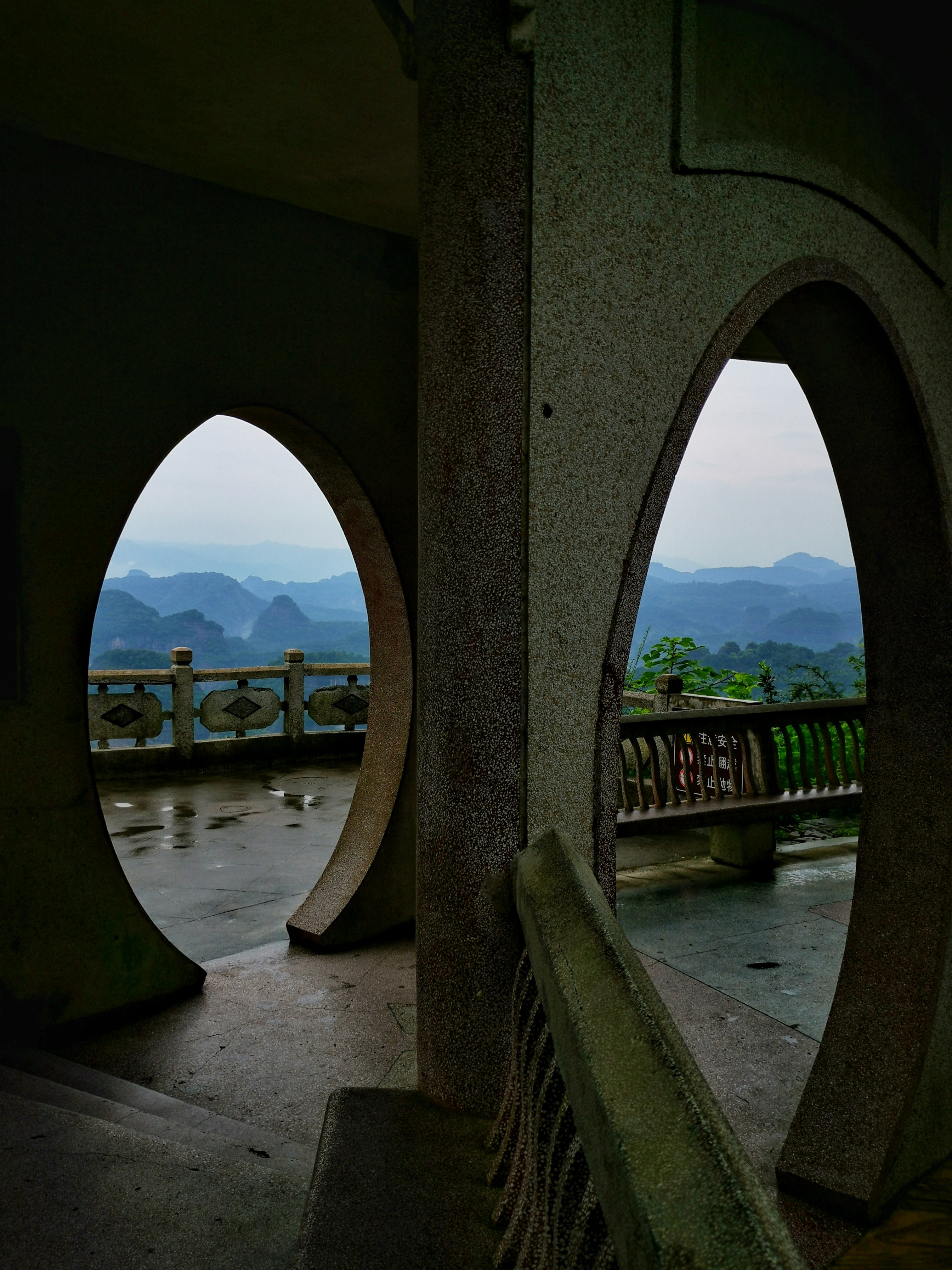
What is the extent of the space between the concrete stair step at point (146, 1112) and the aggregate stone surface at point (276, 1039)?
0.13 m

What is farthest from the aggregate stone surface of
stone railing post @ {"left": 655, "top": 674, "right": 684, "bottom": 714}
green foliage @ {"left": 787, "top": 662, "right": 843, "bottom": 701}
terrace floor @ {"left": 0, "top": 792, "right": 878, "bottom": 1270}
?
green foliage @ {"left": 787, "top": 662, "right": 843, "bottom": 701}

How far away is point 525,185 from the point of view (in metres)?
1.83

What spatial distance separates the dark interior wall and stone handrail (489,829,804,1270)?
2.51 meters

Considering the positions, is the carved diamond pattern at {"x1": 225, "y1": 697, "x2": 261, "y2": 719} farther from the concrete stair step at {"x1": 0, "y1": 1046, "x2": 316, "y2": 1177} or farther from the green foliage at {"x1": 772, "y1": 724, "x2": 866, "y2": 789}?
the concrete stair step at {"x1": 0, "y1": 1046, "x2": 316, "y2": 1177}

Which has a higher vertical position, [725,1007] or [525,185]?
[525,185]

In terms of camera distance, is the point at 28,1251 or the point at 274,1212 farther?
the point at 274,1212

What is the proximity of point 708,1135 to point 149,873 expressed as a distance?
5.86 m

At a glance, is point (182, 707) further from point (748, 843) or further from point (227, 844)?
point (748, 843)

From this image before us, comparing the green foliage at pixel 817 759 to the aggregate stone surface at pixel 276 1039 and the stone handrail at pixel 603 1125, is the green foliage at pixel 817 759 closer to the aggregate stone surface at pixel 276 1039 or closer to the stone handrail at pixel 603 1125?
the aggregate stone surface at pixel 276 1039

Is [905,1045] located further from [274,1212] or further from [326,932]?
[326,932]

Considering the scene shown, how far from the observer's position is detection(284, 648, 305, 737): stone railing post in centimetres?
1055

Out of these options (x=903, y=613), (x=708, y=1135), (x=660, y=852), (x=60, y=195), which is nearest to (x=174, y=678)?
(x=660, y=852)

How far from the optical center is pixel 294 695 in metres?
10.6

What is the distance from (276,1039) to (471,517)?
8.70 feet
